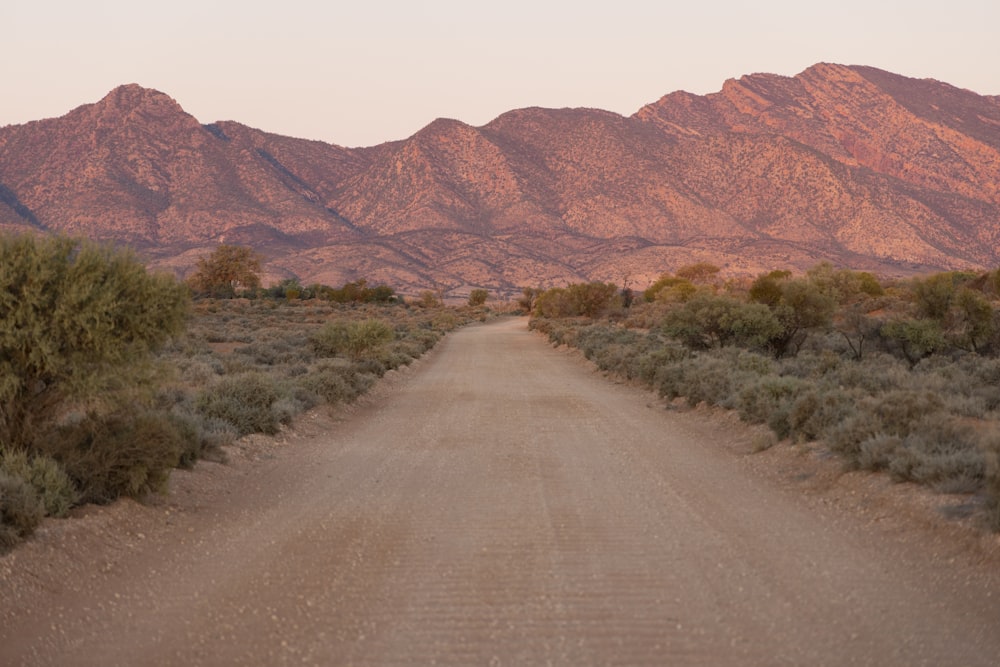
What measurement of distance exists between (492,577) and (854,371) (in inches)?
549

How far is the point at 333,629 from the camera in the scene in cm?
613

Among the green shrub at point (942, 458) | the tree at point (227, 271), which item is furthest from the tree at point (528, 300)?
the green shrub at point (942, 458)

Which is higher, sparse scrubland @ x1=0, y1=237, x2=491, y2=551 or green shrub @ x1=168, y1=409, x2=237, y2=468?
sparse scrubland @ x1=0, y1=237, x2=491, y2=551

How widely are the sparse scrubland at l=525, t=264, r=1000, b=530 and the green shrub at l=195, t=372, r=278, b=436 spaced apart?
8.32 m

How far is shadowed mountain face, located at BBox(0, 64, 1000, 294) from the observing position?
148000mm

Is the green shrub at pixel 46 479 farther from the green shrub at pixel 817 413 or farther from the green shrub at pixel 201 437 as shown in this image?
the green shrub at pixel 817 413

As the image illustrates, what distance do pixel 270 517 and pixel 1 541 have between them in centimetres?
288

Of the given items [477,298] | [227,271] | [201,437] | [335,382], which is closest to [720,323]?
[335,382]

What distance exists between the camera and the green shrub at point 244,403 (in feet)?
47.7

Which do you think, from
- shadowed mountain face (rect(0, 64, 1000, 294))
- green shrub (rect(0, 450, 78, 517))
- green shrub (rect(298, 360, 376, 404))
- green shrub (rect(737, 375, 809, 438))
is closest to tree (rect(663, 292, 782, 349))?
green shrub (rect(298, 360, 376, 404))

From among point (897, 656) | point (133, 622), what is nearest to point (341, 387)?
point (133, 622)

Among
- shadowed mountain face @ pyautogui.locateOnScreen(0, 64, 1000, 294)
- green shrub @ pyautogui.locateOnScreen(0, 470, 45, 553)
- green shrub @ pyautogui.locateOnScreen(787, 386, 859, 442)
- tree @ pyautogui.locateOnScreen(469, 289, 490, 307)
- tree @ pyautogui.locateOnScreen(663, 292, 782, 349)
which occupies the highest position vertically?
shadowed mountain face @ pyautogui.locateOnScreen(0, 64, 1000, 294)

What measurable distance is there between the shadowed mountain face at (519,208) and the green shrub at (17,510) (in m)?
135

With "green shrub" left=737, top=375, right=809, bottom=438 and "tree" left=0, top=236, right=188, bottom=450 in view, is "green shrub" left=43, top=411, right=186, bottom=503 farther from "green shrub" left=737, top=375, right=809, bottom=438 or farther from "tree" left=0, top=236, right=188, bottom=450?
"green shrub" left=737, top=375, right=809, bottom=438
